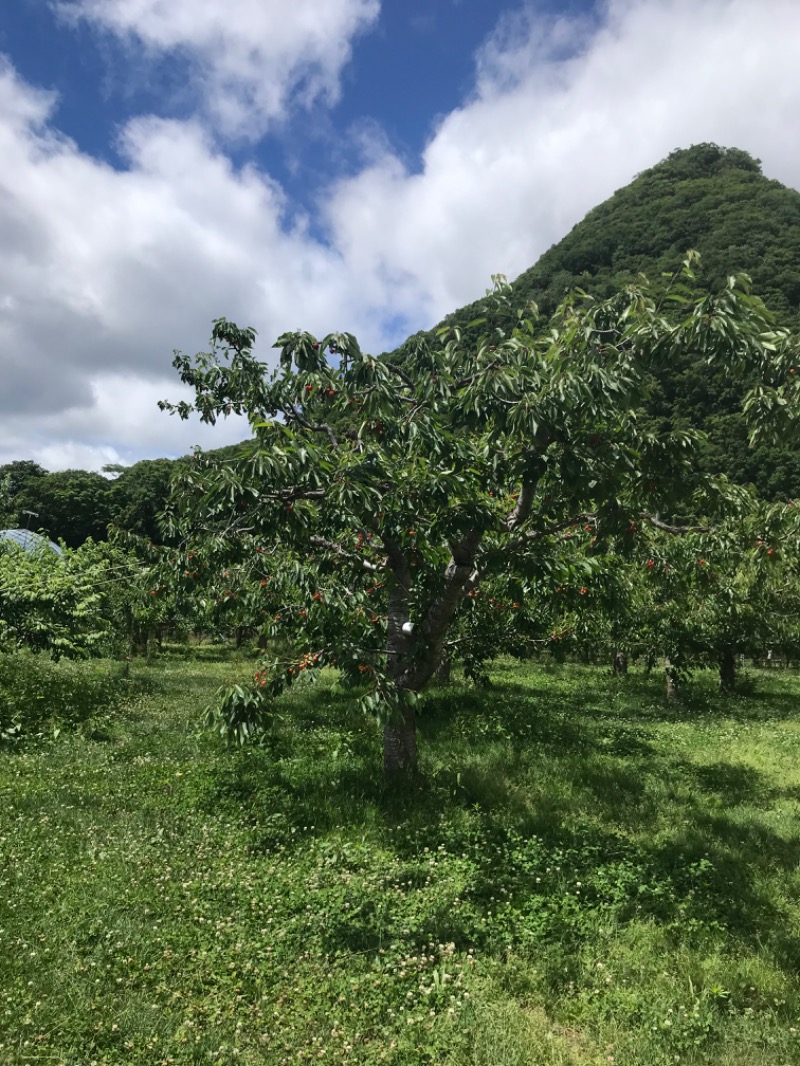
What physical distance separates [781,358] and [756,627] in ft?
54.7

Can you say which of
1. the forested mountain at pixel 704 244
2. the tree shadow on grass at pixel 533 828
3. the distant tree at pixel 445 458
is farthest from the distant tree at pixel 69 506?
the distant tree at pixel 445 458

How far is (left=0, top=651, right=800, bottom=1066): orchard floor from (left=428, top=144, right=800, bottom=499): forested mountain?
25035 millimetres

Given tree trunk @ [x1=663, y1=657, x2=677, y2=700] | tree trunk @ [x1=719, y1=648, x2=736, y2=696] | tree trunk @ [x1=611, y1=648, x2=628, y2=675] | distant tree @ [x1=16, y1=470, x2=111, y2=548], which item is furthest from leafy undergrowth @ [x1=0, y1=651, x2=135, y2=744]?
distant tree @ [x1=16, y1=470, x2=111, y2=548]

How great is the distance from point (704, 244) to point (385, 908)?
2856 inches

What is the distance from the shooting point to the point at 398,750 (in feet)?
24.1

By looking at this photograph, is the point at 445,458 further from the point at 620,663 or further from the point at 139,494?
the point at 139,494

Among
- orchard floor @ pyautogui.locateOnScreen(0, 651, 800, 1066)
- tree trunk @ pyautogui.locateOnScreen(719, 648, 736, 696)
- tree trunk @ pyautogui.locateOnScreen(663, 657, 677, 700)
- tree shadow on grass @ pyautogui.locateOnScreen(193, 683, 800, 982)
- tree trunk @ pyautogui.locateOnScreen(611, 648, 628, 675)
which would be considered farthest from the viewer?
tree trunk @ pyautogui.locateOnScreen(611, 648, 628, 675)

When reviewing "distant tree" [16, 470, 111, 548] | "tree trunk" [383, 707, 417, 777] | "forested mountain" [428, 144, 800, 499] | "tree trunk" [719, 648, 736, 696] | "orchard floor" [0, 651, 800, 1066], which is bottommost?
"tree trunk" [719, 648, 736, 696]

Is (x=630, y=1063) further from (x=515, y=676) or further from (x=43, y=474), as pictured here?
(x=43, y=474)

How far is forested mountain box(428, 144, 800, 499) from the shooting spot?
31.1 m

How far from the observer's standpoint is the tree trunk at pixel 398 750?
731cm

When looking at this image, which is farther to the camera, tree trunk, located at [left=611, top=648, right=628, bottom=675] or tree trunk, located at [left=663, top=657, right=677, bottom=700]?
tree trunk, located at [left=611, top=648, right=628, bottom=675]

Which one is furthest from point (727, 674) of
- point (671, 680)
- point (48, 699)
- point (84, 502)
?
point (84, 502)

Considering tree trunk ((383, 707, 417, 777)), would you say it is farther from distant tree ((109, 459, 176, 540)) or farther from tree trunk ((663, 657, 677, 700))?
distant tree ((109, 459, 176, 540))
